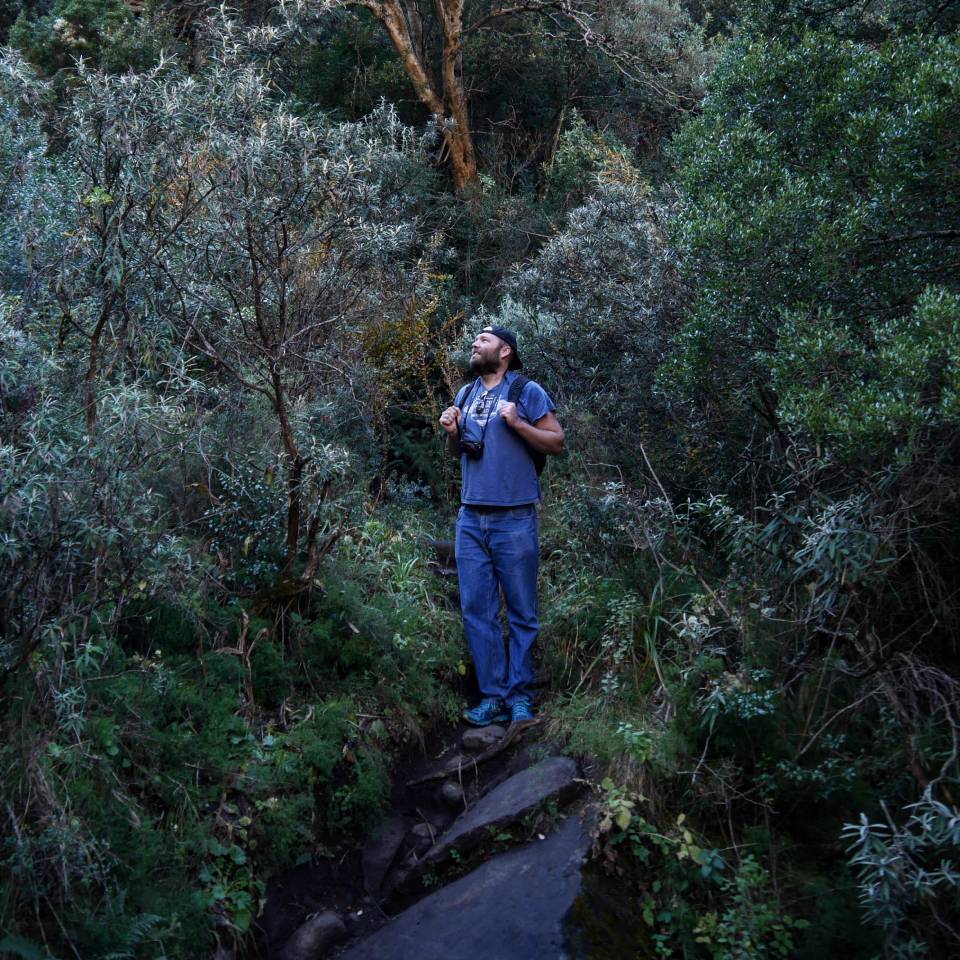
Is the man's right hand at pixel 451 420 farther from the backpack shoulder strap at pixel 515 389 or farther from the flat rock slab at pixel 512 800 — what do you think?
the flat rock slab at pixel 512 800

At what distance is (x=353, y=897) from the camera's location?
4867 mm

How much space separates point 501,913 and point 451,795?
1143 millimetres

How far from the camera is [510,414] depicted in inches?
228

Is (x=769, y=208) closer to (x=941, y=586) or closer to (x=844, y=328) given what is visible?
(x=844, y=328)

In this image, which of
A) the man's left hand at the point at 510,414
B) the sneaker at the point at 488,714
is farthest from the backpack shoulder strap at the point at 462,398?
the sneaker at the point at 488,714

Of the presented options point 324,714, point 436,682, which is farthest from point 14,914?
point 436,682

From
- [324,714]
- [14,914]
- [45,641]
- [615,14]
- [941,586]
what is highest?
[615,14]

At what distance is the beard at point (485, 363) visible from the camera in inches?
238

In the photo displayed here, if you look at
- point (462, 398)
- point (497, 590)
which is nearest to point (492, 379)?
point (462, 398)

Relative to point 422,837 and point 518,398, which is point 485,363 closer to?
point 518,398

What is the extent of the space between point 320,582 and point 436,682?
1022 millimetres

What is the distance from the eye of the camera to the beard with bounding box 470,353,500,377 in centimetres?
604

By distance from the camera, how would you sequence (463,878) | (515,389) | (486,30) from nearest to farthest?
1. (463,878)
2. (515,389)
3. (486,30)

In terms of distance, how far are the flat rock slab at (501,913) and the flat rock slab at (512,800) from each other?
18 cm
